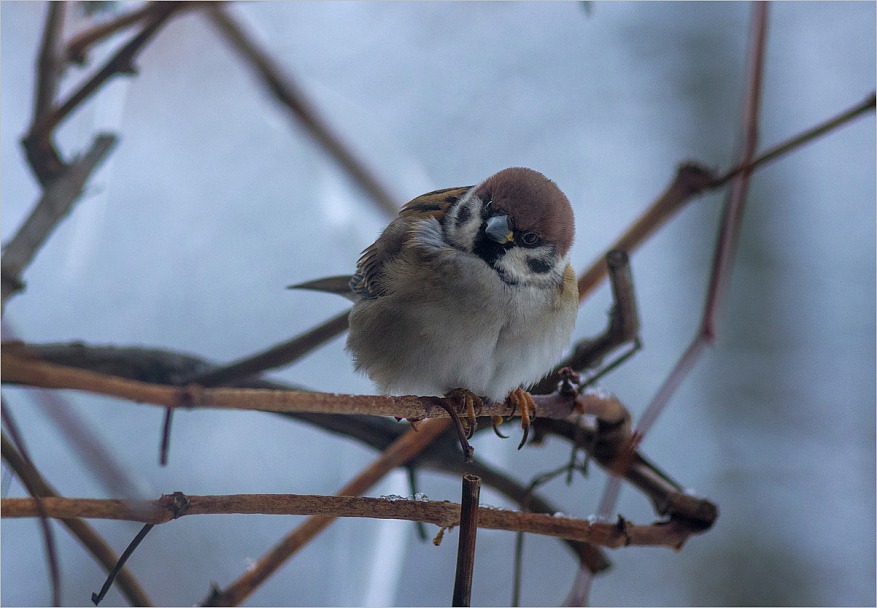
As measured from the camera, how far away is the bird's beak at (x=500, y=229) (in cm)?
93

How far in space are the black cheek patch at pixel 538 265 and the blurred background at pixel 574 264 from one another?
8.3 inches

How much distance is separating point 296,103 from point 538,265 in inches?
18.8

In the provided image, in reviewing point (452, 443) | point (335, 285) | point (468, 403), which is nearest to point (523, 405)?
point (468, 403)

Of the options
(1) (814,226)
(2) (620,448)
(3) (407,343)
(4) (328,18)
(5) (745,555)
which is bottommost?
(2) (620,448)

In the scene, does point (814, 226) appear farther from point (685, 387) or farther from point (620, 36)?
point (620, 36)

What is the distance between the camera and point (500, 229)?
94cm

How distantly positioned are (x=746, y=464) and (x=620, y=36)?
1490 millimetres

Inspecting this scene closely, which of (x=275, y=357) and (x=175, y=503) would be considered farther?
(x=275, y=357)

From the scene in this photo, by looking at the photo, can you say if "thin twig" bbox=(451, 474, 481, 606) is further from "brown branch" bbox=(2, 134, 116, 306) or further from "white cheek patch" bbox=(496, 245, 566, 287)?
"brown branch" bbox=(2, 134, 116, 306)

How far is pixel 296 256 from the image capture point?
6.10ft

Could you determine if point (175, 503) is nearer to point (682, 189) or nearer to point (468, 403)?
point (468, 403)

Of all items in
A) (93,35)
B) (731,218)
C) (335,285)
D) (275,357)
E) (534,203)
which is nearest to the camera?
(534,203)

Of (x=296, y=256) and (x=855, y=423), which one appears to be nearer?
(x=296, y=256)

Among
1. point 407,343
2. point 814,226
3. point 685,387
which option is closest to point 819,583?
point 685,387
